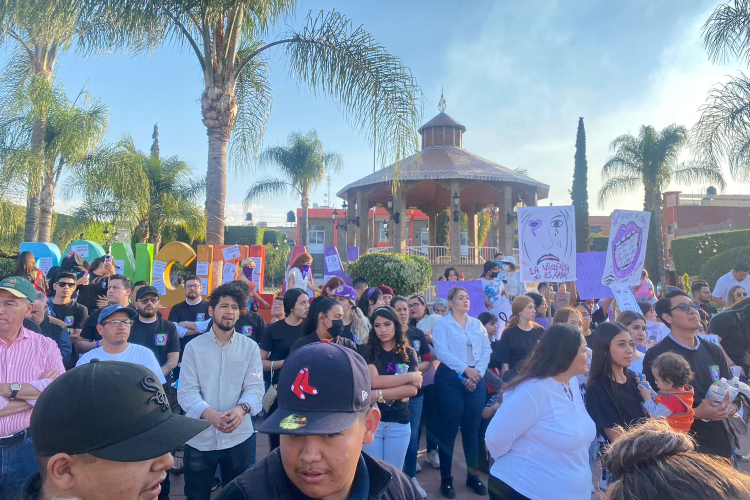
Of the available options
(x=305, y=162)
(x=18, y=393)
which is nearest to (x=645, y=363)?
(x=18, y=393)

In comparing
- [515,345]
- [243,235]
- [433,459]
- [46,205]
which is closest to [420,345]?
[515,345]

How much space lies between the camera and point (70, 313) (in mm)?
5461

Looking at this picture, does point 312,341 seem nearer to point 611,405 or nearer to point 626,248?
point 611,405

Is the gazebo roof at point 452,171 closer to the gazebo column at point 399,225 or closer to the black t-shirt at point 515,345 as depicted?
the gazebo column at point 399,225

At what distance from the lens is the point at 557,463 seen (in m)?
2.67

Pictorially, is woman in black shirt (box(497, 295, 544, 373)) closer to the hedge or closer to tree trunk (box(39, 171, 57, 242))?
tree trunk (box(39, 171, 57, 242))

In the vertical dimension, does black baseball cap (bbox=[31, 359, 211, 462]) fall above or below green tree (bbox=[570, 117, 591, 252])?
below

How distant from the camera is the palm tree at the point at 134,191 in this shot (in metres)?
13.9

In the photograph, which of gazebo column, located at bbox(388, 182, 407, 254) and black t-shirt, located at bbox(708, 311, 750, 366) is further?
gazebo column, located at bbox(388, 182, 407, 254)

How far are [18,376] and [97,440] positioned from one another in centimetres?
239

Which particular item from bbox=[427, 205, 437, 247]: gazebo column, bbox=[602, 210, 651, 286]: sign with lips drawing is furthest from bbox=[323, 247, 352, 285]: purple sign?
bbox=[427, 205, 437, 247]: gazebo column

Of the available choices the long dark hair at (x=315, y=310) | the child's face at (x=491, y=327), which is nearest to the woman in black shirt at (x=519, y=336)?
the child's face at (x=491, y=327)

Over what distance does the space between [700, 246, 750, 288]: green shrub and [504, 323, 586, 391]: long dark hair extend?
20613 millimetres

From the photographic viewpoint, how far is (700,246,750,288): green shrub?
19.3 m
